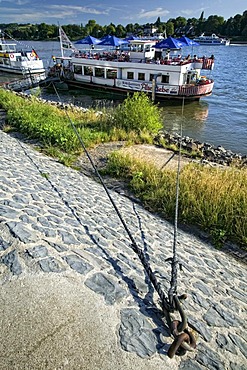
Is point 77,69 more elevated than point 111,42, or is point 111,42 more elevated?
point 111,42

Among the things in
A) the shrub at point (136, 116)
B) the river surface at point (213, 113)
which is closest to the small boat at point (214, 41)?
the river surface at point (213, 113)

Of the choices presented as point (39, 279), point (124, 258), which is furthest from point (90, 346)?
point (124, 258)

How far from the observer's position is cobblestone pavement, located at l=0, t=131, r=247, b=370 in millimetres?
2346

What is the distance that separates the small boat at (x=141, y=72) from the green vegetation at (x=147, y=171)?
10.1 meters

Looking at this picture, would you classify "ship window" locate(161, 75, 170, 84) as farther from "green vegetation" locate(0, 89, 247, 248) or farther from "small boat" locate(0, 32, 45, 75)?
"small boat" locate(0, 32, 45, 75)

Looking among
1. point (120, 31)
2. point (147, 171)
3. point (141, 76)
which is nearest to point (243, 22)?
point (120, 31)

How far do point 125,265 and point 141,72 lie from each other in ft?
70.5

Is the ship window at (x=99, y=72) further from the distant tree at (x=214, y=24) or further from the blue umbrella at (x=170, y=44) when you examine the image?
the distant tree at (x=214, y=24)

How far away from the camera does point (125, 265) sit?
333 centimetres

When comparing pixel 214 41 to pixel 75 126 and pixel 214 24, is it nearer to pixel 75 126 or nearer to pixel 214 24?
pixel 214 24

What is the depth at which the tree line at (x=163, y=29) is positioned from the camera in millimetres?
92062

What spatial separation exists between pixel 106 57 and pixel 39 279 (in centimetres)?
2618

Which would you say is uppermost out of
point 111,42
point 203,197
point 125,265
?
point 111,42

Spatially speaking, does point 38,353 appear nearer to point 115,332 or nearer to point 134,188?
point 115,332
